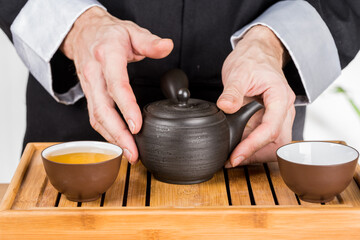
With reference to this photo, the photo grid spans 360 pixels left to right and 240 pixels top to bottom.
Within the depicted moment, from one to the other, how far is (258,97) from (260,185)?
0.22 metres

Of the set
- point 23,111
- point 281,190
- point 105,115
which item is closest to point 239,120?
point 281,190

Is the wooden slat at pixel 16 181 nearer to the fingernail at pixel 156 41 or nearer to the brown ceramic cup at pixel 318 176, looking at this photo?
the fingernail at pixel 156 41

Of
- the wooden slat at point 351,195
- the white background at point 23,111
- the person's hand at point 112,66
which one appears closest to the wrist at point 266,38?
the person's hand at point 112,66

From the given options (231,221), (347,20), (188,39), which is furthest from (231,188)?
(347,20)

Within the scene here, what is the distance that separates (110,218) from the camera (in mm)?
914

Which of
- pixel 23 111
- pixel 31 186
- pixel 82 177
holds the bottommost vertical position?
pixel 23 111

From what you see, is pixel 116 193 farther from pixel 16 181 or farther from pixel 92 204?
pixel 16 181

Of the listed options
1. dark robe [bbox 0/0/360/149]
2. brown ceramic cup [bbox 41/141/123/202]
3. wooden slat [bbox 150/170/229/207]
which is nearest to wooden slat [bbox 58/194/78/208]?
brown ceramic cup [bbox 41/141/123/202]

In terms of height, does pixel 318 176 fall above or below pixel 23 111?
above

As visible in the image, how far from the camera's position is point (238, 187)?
1.08 meters

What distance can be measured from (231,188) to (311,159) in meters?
0.18

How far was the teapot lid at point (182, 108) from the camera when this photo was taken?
41.3 inches

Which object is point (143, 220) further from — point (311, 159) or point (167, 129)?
point (311, 159)

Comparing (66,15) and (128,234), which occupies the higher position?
(66,15)
